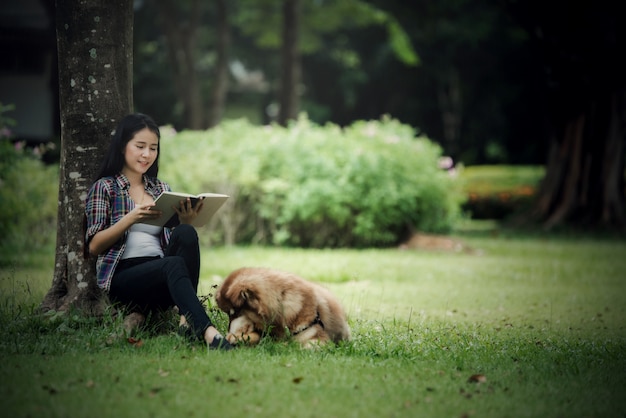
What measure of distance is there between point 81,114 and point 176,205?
1.23 metres

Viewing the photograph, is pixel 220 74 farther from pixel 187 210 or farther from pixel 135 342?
pixel 135 342

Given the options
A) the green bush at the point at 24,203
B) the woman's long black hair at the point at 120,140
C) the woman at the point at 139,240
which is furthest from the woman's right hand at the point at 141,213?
the green bush at the point at 24,203

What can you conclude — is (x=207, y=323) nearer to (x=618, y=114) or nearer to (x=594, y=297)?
(x=594, y=297)

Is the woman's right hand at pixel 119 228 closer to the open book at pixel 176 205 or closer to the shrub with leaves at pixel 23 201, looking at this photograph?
the open book at pixel 176 205

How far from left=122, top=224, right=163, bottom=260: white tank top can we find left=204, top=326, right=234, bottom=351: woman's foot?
35.2 inches

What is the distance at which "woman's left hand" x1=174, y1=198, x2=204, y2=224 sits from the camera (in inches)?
203

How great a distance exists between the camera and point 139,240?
17.6ft

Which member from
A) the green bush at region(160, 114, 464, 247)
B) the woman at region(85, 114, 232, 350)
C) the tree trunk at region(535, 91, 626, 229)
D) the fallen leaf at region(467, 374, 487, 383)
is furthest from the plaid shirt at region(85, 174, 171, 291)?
the tree trunk at region(535, 91, 626, 229)

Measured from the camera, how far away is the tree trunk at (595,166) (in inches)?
719

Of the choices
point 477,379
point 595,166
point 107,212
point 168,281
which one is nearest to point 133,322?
point 168,281

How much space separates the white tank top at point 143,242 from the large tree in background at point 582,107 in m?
13.5

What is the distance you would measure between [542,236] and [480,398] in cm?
1425

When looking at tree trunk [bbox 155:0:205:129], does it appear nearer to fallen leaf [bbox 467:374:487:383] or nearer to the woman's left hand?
the woman's left hand

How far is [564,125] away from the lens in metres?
18.8
